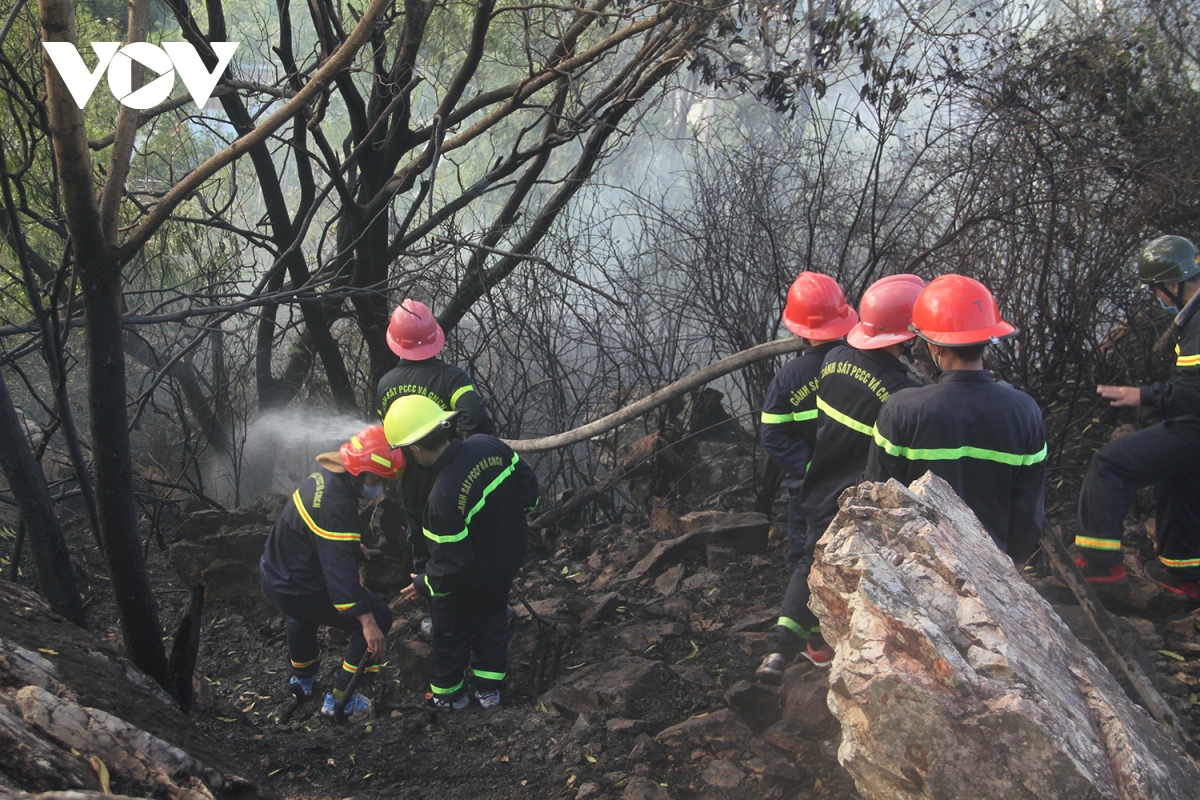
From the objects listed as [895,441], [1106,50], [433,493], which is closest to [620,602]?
[433,493]

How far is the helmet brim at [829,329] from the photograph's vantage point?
13.4 feet

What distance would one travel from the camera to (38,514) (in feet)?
10.3

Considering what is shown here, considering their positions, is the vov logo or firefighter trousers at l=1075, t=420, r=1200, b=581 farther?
firefighter trousers at l=1075, t=420, r=1200, b=581

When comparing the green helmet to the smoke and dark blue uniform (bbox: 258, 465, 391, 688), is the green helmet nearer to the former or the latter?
dark blue uniform (bbox: 258, 465, 391, 688)

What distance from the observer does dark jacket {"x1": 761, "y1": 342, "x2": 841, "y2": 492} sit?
3.93 metres

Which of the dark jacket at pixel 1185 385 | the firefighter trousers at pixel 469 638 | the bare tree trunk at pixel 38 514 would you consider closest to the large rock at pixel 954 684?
the firefighter trousers at pixel 469 638

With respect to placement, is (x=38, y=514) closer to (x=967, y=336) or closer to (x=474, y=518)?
(x=474, y=518)

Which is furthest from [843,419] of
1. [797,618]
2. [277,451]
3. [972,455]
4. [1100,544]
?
[277,451]

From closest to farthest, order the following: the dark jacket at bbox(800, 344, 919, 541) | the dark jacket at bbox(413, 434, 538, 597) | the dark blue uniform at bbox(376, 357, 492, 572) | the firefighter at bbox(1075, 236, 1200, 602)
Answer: the dark jacket at bbox(800, 344, 919, 541)
the dark jacket at bbox(413, 434, 538, 597)
the firefighter at bbox(1075, 236, 1200, 602)
the dark blue uniform at bbox(376, 357, 492, 572)

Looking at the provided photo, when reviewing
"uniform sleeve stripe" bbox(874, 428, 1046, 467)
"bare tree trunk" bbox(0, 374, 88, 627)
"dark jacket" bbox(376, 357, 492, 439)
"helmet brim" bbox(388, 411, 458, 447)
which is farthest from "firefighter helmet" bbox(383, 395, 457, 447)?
"uniform sleeve stripe" bbox(874, 428, 1046, 467)

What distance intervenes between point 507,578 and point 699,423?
3.93 meters

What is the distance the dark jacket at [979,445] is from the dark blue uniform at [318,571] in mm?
2514

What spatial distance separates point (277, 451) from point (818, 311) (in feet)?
21.3

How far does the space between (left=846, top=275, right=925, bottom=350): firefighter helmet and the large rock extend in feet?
3.91
